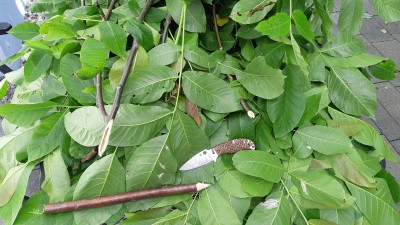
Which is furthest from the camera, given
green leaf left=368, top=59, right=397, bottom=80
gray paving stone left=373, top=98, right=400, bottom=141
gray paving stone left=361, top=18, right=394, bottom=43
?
gray paving stone left=361, top=18, right=394, bottom=43

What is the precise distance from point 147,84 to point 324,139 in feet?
1.01

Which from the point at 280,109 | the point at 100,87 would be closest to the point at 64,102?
the point at 100,87

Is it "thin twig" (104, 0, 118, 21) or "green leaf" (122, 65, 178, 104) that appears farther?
"thin twig" (104, 0, 118, 21)

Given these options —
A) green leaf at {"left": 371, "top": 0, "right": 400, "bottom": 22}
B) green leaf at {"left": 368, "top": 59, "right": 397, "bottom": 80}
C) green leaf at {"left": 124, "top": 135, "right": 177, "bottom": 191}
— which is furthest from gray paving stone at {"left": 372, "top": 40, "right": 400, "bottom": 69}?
green leaf at {"left": 124, "top": 135, "right": 177, "bottom": 191}

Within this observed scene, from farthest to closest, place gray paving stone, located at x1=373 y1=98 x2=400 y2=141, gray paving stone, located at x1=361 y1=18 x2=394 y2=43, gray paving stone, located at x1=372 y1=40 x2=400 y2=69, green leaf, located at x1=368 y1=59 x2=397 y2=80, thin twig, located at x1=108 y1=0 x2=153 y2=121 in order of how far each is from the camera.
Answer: gray paving stone, located at x1=361 y1=18 x2=394 y2=43, gray paving stone, located at x1=372 y1=40 x2=400 y2=69, gray paving stone, located at x1=373 y1=98 x2=400 y2=141, green leaf, located at x1=368 y1=59 x2=397 y2=80, thin twig, located at x1=108 y1=0 x2=153 y2=121

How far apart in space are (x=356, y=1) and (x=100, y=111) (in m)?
0.51

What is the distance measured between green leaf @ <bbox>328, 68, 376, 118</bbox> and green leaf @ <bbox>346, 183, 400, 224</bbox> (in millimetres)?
146

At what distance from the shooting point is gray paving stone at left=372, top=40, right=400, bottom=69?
2299 millimetres

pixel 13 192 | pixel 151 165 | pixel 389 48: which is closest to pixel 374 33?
pixel 389 48

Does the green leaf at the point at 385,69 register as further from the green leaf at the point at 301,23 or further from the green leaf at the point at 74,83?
the green leaf at the point at 74,83

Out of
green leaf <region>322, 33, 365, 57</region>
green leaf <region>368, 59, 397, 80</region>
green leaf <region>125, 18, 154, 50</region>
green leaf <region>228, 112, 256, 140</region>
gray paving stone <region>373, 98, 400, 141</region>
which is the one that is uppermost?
green leaf <region>125, 18, 154, 50</region>

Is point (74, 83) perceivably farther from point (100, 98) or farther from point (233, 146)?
point (233, 146)

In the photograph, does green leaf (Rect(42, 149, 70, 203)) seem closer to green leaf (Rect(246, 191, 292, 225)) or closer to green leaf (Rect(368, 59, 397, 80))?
green leaf (Rect(246, 191, 292, 225))

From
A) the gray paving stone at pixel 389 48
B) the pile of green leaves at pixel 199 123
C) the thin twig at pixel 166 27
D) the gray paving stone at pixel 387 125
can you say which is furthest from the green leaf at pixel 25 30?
the gray paving stone at pixel 389 48
